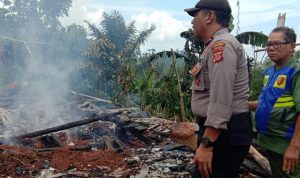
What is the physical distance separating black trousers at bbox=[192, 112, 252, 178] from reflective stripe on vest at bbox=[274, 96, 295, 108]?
447 mm

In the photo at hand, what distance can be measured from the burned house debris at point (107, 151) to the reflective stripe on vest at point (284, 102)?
2339 mm

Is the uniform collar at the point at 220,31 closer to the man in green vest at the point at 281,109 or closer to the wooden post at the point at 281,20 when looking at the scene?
the man in green vest at the point at 281,109

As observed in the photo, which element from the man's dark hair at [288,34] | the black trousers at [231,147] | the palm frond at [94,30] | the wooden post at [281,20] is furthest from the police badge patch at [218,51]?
the palm frond at [94,30]

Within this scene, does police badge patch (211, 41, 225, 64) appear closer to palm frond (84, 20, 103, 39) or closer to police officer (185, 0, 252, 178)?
police officer (185, 0, 252, 178)

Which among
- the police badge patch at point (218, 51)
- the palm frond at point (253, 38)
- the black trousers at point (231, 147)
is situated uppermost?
the palm frond at point (253, 38)

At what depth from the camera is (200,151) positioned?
2299 millimetres

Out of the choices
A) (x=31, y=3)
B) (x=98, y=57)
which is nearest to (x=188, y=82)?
(x=98, y=57)

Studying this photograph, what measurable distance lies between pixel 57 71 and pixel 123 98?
3.60 m

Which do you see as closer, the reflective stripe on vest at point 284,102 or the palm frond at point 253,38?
the reflective stripe on vest at point 284,102

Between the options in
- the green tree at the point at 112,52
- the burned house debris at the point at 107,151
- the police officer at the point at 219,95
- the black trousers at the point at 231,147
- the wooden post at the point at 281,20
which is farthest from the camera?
the green tree at the point at 112,52

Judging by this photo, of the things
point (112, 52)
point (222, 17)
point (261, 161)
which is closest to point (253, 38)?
point (261, 161)

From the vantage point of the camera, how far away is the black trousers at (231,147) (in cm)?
239

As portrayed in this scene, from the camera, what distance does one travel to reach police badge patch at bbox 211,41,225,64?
221cm

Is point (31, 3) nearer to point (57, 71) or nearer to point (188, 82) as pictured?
point (57, 71)
